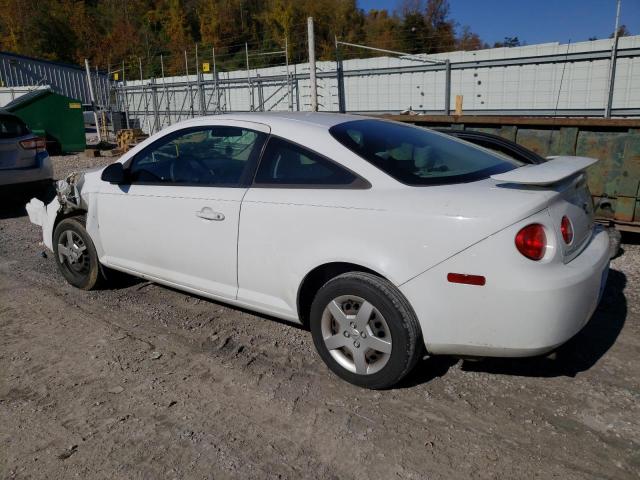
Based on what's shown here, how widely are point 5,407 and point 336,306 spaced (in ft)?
6.18

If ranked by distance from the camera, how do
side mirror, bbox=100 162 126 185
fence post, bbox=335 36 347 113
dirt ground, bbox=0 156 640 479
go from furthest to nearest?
fence post, bbox=335 36 347 113, side mirror, bbox=100 162 126 185, dirt ground, bbox=0 156 640 479

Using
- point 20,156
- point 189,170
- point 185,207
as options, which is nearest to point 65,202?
point 189,170

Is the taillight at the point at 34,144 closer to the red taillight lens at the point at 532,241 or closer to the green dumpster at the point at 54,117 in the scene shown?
the red taillight lens at the point at 532,241

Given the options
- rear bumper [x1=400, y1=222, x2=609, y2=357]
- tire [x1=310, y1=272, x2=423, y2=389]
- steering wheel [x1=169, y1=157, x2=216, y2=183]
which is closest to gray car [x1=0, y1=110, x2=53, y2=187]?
steering wheel [x1=169, y1=157, x2=216, y2=183]

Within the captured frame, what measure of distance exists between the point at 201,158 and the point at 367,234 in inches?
66.5

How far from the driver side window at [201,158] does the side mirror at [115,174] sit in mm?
78

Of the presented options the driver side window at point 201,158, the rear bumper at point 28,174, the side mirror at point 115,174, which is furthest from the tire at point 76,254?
the rear bumper at point 28,174

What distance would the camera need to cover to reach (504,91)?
1305 centimetres

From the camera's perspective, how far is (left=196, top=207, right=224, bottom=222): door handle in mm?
3344

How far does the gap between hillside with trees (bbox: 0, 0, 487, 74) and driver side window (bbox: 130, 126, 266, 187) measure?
4305 cm

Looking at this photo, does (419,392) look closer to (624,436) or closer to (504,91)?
(624,436)

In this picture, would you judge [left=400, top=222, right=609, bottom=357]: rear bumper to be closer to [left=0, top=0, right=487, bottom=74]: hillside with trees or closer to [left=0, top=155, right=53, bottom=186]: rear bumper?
[left=0, top=155, right=53, bottom=186]: rear bumper

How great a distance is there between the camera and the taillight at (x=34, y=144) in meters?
7.77

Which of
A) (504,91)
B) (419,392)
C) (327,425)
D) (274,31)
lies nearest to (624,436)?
(419,392)
